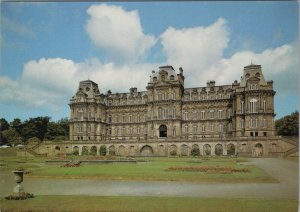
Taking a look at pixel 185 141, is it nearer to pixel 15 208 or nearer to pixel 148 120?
pixel 148 120

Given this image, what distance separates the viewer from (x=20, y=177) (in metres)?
17.2

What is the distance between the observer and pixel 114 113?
69.0m

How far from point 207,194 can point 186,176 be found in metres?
5.85

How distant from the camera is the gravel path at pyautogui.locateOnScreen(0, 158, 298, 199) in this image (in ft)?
59.1

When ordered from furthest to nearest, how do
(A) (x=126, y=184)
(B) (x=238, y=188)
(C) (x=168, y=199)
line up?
(A) (x=126, y=184), (B) (x=238, y=188), (C) (x=168, y=199)

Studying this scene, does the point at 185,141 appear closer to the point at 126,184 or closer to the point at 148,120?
the point at 148,120

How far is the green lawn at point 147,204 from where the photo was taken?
48.7 feet

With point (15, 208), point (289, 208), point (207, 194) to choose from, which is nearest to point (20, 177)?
point (15, 208)

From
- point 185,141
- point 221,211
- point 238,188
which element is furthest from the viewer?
point 185,141

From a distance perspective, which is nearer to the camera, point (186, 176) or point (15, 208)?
point (15, 208)

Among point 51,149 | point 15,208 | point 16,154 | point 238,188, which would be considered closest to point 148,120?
point 51,149

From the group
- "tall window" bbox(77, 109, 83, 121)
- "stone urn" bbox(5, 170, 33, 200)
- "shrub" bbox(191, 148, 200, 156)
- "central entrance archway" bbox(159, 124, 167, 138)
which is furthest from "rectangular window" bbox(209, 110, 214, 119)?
"stone urn" bbox(5, 170, 33, 200)

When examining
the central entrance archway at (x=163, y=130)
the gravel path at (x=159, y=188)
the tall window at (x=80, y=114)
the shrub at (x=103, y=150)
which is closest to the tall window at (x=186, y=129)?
the central entrance archway at (x=163, y=130)

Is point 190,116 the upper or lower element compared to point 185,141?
upper
